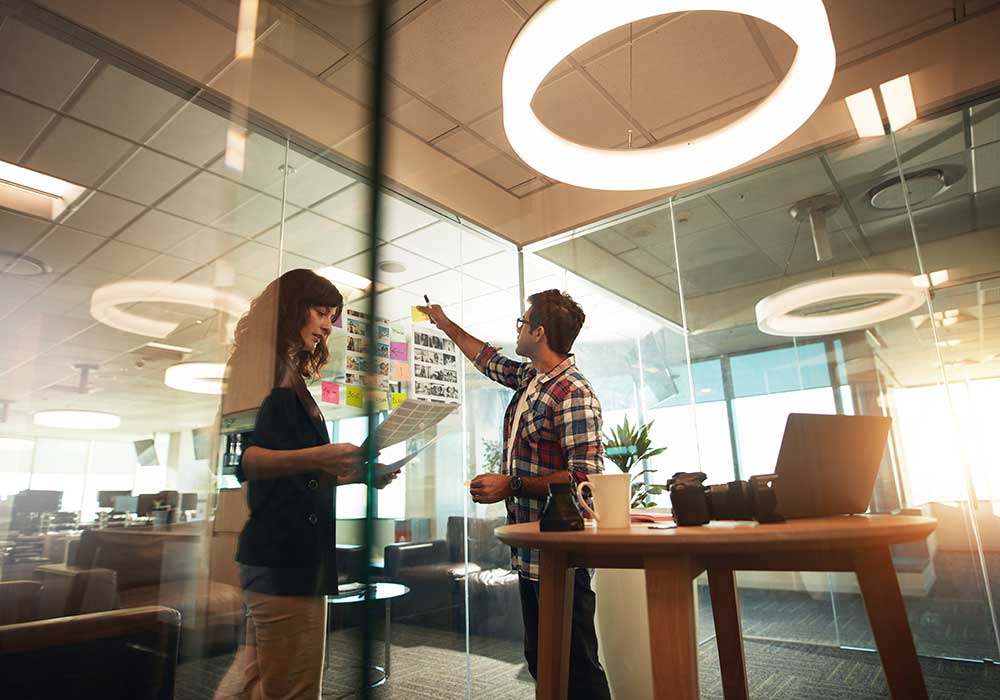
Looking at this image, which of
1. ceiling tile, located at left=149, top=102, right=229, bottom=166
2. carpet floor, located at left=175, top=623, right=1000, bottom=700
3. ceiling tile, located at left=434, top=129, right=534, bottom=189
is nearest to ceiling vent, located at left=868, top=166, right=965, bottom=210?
ceiling tile, located at left=434, top=129, right=534, bottom=189

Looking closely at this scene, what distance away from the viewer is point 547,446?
1789mm

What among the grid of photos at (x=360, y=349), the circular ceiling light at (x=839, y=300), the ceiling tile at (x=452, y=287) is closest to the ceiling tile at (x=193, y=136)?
the grid of photos at (x=360, y=349)

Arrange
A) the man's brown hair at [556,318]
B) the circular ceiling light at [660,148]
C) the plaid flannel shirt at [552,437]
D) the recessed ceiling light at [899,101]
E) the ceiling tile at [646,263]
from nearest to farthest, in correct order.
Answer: the circular ceiling light at [660,148], the plaid flannel shirt at [552,437], the man's brown hair at [556,318], the recessed ceiling light at [899,101], the ceiling tile at [646,263]

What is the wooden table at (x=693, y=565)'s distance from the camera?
0.95 metres

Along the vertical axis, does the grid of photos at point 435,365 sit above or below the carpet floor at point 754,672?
above

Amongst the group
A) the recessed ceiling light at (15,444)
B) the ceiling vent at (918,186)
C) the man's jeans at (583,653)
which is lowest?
the man's jeans at (583,653)

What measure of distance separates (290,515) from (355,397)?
0.39 ft

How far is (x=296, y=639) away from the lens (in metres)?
0.46

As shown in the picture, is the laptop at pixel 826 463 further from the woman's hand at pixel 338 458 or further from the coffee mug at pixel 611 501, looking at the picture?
the woman's hand at pixel 338 458

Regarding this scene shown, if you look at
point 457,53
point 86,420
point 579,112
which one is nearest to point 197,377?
point 86,420

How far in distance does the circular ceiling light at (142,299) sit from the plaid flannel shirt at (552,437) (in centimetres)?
114

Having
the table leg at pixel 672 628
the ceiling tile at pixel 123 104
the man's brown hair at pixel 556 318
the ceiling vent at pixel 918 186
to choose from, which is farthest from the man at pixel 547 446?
the ceiling vent at pixel 918 186

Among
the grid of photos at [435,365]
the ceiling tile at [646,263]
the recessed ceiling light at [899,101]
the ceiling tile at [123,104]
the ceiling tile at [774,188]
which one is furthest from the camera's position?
the ceiling tile at [646,263]

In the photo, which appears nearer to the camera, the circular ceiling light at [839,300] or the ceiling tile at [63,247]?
the ceiling tile at [63,247]
